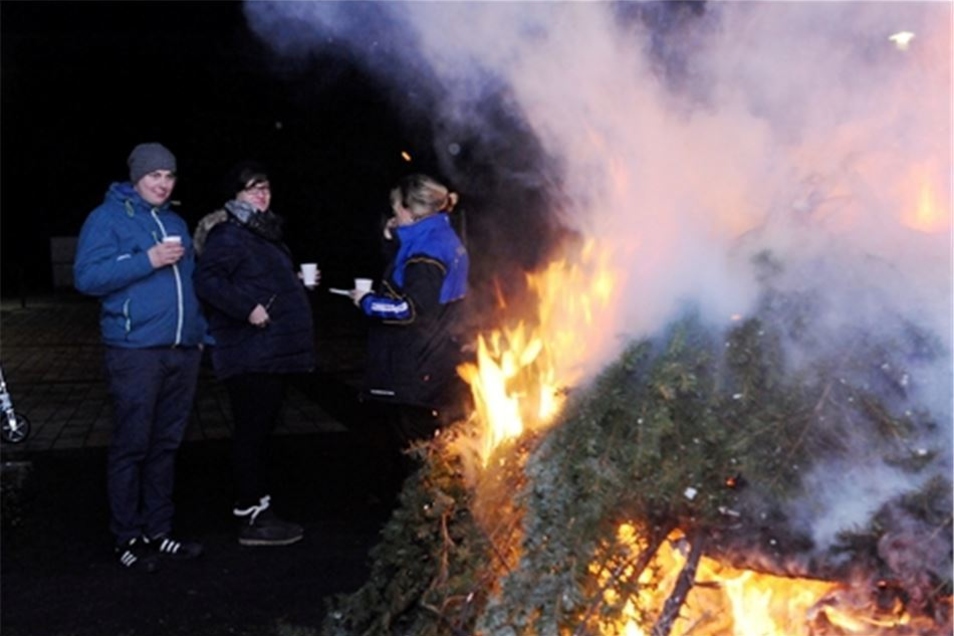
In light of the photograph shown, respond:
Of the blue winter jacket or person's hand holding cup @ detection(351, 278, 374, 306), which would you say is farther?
person's hand holding cup @ detection(351, 278, 374, 306)

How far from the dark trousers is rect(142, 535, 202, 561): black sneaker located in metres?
0.36

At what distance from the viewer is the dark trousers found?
5141 millimetres

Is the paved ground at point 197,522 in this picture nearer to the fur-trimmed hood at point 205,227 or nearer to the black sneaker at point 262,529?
the black sneaker at point 262,529

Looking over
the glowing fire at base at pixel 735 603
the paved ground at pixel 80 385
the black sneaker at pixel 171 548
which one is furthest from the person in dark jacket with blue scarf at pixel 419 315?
the paved ground at pixel 80 385

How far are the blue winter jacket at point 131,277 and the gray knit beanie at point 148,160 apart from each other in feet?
0.37

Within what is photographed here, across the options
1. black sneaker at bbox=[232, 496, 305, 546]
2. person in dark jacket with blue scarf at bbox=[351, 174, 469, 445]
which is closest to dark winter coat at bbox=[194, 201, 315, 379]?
person in dark jacket with blue scarf at bbox=[351, 174, 469, 445]

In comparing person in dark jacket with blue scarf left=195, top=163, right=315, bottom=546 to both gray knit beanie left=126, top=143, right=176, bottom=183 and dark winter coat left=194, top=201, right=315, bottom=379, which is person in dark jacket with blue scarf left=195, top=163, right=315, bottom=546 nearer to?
dark winter coat left=194, top=201, right=315, bottom=379

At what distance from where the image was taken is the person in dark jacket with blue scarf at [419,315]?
4656 mm

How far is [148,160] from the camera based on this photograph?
15.7 ft

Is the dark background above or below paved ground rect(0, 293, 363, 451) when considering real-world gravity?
above

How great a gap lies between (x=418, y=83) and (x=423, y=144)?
7498 millimetres

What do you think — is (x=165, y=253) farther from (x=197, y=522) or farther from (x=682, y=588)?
(x=682, y=588)

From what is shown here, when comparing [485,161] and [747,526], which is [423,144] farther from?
[747,526]

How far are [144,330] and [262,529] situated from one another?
1252mm
